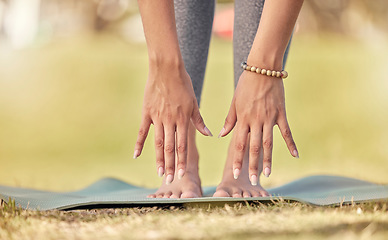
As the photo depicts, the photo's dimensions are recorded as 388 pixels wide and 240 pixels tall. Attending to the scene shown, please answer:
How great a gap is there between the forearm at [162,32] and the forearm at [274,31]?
9.0 inches

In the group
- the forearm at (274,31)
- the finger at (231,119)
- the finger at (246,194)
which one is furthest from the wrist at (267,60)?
the finger at (246,194)

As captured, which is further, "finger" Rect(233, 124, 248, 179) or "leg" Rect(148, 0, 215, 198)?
"leg" Rect(148, 0, 215, 198)

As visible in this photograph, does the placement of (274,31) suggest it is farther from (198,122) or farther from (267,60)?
(198,122)

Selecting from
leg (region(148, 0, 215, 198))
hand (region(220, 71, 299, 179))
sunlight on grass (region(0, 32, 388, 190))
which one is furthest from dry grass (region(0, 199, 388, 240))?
sunlight on grass (region(0, 32, 388, 190))

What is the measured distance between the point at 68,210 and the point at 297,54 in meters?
4.07

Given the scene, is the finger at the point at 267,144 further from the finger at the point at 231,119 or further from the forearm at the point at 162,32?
the forearm at the point at 162,32

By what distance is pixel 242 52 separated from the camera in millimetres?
1735

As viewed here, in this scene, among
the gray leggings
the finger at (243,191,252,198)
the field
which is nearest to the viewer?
the finger at (243,191,252,198)

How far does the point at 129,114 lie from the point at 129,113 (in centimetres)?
1

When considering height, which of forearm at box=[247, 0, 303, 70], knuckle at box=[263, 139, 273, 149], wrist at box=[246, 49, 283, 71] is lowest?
knuckle at box=[263, 139, 273, 149]

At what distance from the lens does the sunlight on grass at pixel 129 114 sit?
10.5 feet

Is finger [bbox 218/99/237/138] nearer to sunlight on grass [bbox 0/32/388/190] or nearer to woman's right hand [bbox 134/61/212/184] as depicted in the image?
woman's right hand [bbox 134/61/212/184]

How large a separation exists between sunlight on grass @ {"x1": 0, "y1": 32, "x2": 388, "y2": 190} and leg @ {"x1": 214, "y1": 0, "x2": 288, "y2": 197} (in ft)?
2.79

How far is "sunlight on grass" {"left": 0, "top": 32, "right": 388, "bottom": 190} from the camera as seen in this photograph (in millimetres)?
3203
